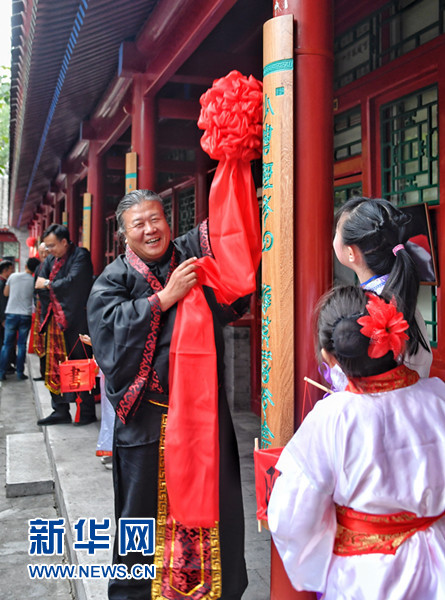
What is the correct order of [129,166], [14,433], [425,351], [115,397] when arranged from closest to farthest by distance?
[425,351] < [115,397] < [129,166] < [14,433]

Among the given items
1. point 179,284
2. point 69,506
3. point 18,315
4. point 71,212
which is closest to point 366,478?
point 179,284

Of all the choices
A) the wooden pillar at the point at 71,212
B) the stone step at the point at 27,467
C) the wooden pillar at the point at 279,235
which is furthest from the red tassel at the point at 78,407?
the wooden pillar at the point at 71,212

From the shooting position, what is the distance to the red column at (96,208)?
287 inches

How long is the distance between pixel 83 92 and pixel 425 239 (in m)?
3.95

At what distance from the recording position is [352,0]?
11.7 feet

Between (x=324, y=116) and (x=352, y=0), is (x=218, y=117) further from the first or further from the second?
(x=352, y=0)

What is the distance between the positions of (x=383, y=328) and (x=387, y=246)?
0.35m

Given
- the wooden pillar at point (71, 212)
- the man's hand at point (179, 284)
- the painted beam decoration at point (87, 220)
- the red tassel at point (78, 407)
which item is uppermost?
the wooden pillar at point (71, 212)

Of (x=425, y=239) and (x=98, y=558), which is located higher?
(x=425, y=239)

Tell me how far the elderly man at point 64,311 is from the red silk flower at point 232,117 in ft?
11.8

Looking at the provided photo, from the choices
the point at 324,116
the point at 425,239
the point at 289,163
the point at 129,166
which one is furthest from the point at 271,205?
the point at 129,166

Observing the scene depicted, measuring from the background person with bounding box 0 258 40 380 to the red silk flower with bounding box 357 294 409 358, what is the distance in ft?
27.8

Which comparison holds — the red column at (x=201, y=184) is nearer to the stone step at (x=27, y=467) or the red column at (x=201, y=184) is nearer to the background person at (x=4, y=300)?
the stone step at (x=27, y=467)

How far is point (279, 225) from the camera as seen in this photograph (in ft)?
6.83
